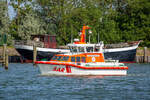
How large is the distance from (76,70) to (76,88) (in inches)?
272

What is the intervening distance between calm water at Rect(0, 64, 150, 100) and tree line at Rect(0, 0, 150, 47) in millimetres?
41135

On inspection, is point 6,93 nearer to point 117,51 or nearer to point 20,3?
point 117,51

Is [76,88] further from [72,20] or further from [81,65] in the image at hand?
[72,20]

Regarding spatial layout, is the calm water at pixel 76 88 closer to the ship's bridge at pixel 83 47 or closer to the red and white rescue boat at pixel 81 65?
the red and white rescue boat at pixel 81 65

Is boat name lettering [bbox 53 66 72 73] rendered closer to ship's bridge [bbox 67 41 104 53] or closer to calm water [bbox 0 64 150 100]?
calm water [bbox 0 64 150 100]

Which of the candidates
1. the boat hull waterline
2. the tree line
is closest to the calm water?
the boat hull waterline

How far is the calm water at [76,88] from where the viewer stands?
92.7 feet

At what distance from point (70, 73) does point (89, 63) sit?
1937 mm

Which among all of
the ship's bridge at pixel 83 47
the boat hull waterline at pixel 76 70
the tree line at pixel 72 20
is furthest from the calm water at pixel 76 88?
the tree line at pixel 72 20

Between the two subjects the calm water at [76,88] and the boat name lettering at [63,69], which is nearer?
the calm water at [76,88]

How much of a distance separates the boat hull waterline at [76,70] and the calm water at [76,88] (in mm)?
514

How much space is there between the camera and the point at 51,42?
7231cm

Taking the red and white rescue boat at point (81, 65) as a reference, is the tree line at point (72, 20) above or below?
above

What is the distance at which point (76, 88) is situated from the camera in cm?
3234
